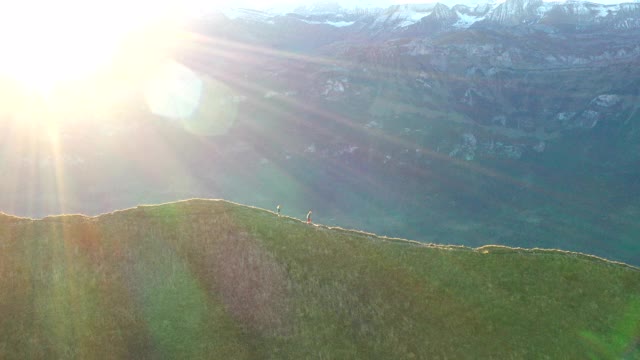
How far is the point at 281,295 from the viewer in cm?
3612

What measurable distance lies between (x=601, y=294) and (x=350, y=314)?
17167 millimetres

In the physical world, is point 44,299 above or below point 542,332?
below

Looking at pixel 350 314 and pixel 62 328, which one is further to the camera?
pixel 350 314

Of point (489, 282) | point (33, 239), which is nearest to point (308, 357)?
point (489, 282)

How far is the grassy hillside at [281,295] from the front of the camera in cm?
3319

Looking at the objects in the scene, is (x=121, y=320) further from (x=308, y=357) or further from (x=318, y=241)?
(x=318, y=241)

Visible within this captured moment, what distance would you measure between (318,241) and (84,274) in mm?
15704

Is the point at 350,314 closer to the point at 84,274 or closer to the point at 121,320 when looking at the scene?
the point at 121,320

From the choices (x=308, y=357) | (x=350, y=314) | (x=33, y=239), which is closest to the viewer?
(x=308, y=357)

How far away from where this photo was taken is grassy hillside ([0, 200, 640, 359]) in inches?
1307

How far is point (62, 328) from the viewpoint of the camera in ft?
108

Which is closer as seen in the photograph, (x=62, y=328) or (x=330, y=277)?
(x=62, y=328)

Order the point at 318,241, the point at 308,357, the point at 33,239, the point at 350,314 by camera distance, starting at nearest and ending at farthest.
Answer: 1. the point at 308,357
2. the point at 350,314
3. the point at 33,239
4. the point at 318,241

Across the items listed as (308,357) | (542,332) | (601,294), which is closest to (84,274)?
(308,357)
